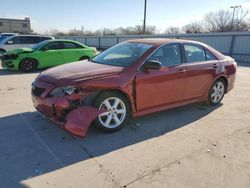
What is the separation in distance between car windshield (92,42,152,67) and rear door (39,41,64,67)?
614 centimetres

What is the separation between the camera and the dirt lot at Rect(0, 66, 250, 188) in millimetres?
2936

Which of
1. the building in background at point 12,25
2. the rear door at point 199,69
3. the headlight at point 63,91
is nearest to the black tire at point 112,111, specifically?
the headlight at point 63,91

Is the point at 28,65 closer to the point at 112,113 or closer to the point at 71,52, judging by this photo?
the point at 71,52

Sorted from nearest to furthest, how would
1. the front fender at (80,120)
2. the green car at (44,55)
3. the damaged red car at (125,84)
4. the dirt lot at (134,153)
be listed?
the dirt lot at (134,153), the front fender at (80,120), the damaged red car at (125,84), the green car at (44,55)

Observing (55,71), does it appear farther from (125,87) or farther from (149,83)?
(149,83)

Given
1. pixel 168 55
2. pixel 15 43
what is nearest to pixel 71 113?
pixel 168 55

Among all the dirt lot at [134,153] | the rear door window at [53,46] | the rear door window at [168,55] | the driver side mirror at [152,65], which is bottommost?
the dirt lot at [134,153]

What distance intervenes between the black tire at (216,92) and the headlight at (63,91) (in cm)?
339

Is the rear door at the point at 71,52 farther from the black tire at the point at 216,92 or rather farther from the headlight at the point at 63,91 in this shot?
the headlight at the point at 63,91

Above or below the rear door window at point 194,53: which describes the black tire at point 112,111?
below

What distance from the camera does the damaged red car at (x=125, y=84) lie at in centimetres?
382

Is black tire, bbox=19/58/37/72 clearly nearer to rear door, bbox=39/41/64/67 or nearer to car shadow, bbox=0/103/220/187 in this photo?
rear door, bbox=39/41/64/67

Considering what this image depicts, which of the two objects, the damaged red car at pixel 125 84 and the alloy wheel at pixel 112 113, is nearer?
the damaged red car at pixel 125 84

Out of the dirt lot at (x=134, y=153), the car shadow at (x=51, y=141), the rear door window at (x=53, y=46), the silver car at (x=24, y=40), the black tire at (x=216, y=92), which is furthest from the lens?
the silver car at (x=24, y=40)
